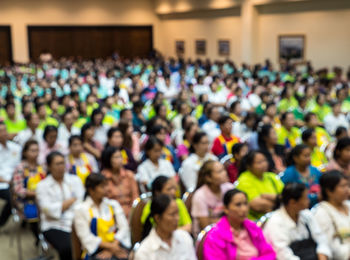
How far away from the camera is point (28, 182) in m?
4.62

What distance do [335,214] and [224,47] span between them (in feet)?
56.4

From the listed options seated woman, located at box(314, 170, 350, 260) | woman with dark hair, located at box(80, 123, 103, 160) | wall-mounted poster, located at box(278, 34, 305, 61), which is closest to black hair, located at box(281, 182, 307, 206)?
seated woman, located at box(314, 170, 350, 260)

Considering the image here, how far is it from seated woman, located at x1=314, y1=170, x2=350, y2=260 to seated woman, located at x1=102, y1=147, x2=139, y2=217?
1.65 m

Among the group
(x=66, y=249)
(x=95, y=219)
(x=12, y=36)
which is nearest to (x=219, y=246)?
(x=95, y=219)

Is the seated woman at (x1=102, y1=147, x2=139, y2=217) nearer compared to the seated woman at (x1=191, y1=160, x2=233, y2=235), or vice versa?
the seated woman at (x1=191, y1=160, x2=233, y2=235)

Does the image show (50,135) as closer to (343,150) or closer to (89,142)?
(89,142)

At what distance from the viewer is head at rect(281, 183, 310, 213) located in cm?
330

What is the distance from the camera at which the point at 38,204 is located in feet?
13.5

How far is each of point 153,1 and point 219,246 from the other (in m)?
23.8

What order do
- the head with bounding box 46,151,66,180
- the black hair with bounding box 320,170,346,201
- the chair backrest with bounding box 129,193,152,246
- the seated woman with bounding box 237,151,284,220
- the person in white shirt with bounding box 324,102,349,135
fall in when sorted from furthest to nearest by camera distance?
the person in white shirt with bounding box 324,102,349,135, the head with bounding box 46,151,66,180, the seated woman with bounding box 237,151,284,220, the chair backrest with bounding box 129,193,152,246, the black hair with bounding box 320,170,346,201

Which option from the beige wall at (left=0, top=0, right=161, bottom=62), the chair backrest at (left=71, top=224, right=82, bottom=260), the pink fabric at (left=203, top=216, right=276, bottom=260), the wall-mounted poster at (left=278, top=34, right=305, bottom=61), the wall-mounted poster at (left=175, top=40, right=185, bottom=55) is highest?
the beige wall at (left=0, top=0, right=161, bottom=62)

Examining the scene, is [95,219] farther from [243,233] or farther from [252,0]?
[252,0]

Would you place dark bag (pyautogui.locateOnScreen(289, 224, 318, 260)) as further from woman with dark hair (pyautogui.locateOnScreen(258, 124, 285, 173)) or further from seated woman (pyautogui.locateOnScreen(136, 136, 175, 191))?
woman with dark hair (pyautogui.locateOnScreen(258, 124, 285, 173))

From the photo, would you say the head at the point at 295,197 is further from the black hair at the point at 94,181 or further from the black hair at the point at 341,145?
the black hair at the point at 341,145
